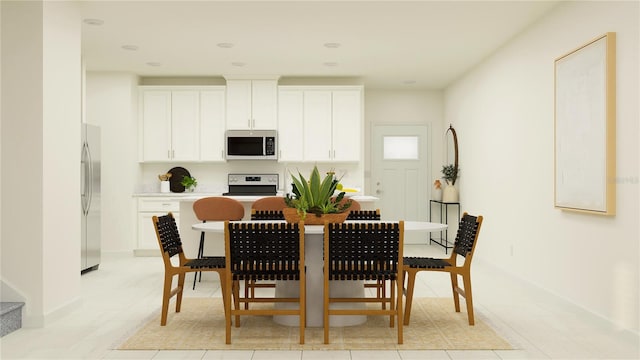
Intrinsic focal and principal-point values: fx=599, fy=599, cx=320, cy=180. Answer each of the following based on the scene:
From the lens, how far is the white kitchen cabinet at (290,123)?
8.40 m

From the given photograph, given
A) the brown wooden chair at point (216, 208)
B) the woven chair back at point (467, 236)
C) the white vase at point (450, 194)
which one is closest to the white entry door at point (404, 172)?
the white vase at point (450, 194)

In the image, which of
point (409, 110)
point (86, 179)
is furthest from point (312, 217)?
point (409, 110)

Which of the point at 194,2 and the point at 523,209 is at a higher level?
the point at 194,2

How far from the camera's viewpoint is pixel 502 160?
21.3ft

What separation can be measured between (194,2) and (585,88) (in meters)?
3.17

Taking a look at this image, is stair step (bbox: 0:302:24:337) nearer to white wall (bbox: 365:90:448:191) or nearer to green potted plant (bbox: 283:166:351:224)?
green potted plant (bbox: 283:166:351:224)

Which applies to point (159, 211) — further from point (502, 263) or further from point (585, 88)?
point (585, 88)

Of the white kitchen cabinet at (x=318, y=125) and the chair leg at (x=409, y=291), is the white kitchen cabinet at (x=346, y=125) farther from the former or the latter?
the chair leg at (x=409, y=291)

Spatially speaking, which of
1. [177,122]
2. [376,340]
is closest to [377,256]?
[376,340]

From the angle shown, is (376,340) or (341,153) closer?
(376,340)

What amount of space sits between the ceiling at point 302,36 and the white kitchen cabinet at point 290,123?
0.32 metres

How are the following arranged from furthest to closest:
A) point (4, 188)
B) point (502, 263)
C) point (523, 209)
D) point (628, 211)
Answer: point (502, 263) < point (523, 209) < point (4, 188) < point (628, 211)

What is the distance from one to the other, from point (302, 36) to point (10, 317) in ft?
12.3

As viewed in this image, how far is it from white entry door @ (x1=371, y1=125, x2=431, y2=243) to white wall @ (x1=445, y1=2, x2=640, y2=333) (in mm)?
1173
